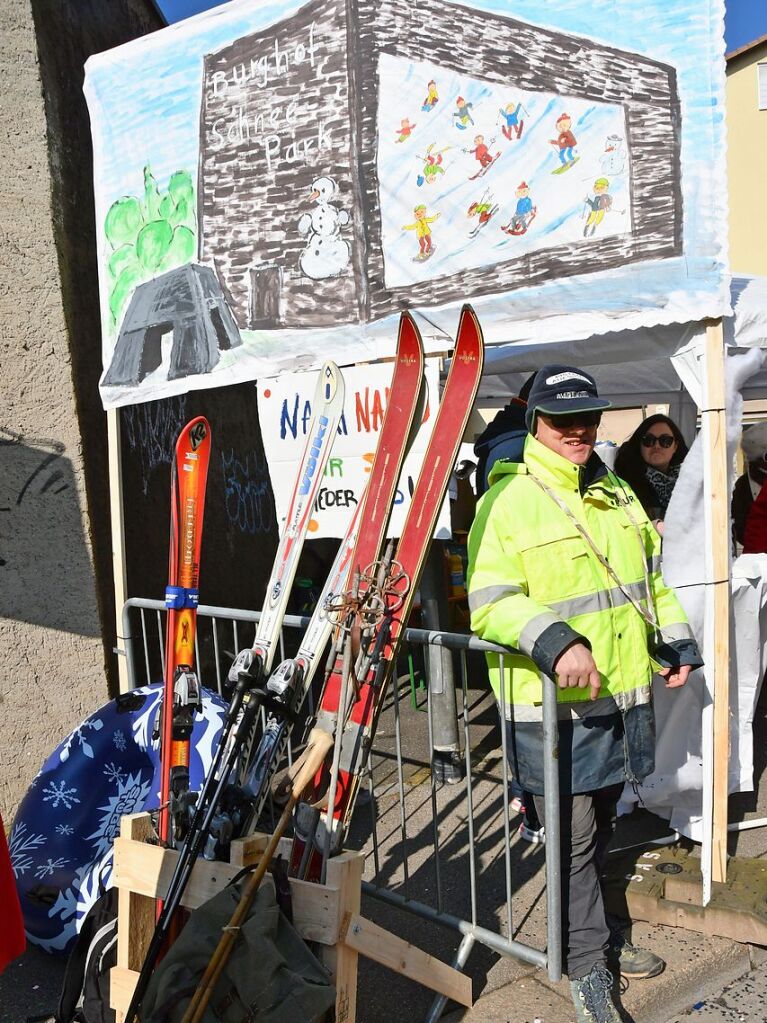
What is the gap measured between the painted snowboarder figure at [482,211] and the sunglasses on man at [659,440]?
206 cm

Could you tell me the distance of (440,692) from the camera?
14.9 feet

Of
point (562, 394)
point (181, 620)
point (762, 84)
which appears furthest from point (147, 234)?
point (762, 84)

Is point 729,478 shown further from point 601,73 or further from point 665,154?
point 601,73

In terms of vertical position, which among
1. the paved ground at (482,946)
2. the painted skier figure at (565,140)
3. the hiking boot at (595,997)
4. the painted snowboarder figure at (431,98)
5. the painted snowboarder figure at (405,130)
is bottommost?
the paved ground at (482,946)

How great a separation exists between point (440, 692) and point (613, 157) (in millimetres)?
2656

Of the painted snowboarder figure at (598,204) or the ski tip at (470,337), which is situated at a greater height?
the painted snowboarder figure at (598,204)

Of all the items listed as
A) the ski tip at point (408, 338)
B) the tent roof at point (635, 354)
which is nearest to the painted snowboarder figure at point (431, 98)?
the tent roof at point (635, 354)

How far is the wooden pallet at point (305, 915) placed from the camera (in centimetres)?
218

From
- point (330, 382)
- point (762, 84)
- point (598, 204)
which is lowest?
point (330, 382)

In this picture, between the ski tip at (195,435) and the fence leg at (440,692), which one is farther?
the fence leg at (440,692)

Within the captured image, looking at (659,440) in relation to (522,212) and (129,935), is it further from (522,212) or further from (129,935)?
(129,935)

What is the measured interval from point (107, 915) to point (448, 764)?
215cm

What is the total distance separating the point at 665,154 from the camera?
309 cm

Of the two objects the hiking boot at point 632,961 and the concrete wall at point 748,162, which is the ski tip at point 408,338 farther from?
the concrete wall at point 748,162
